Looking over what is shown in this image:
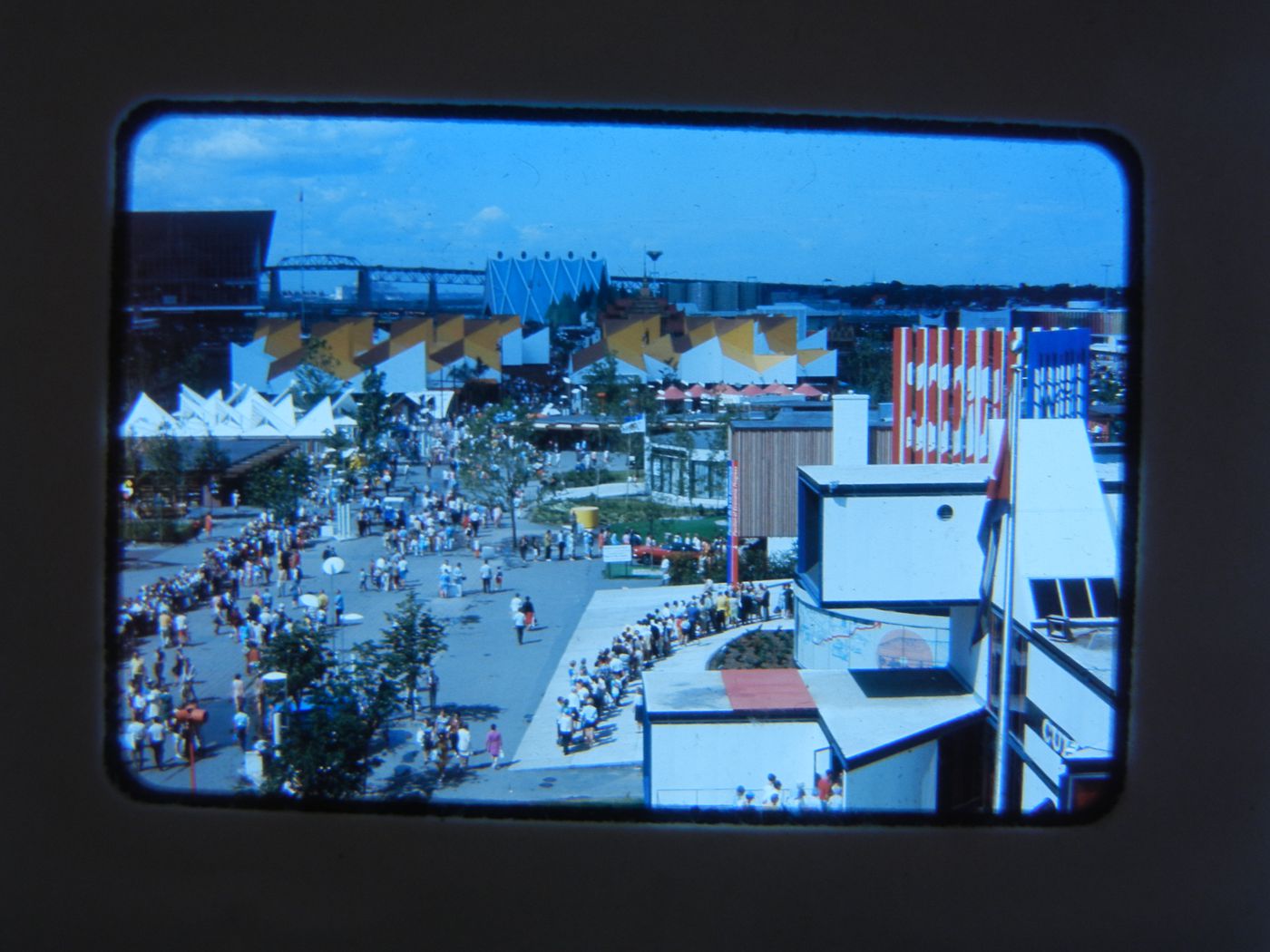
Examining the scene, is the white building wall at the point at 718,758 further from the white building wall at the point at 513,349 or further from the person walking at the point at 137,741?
the person walking at the point at 137,741

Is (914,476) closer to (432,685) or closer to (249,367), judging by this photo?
(432,685)

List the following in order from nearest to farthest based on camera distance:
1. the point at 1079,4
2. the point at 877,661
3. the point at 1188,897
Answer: the point at 1079,4 < the point at 1188,897 < the point at 877,661

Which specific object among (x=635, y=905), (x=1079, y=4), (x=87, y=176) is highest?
(x=1079, y=4)

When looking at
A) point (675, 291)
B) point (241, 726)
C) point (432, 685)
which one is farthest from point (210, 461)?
point (675, 291)

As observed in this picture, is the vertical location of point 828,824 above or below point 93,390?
below

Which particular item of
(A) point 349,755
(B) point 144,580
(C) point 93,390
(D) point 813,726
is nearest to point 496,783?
(A) point 349,755

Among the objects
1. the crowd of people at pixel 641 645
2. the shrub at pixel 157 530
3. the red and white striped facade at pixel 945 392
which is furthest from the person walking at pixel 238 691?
Result: the red and white striped facade at pixel 945 392

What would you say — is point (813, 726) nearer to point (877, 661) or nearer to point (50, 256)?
point (877, 661)
